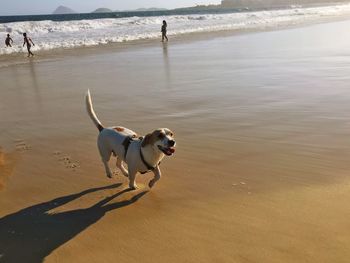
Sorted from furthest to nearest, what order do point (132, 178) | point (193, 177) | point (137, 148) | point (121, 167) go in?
point (121, 167), point (193, 177), point (132, 178), point (137, 148)

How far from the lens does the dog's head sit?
13.2ft

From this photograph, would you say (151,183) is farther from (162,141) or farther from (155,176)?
(162,141)

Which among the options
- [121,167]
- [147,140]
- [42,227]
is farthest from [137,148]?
[42,227]

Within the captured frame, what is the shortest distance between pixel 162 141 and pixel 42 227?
1.29m

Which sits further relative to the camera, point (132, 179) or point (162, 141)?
point (132, 179)

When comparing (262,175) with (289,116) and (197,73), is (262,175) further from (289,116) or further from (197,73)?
(197,73)

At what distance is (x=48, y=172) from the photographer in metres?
5.20

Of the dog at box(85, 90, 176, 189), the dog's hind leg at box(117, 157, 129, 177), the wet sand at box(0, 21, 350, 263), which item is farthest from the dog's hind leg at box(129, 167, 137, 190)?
the dog's hind leg at box(117, 157, 129, 177)

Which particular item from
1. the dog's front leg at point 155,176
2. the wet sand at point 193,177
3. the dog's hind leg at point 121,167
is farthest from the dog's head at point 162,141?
the dog's hind leg at point 121,167

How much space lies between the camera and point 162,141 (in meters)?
4.06

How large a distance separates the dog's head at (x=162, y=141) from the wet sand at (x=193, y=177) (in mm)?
536

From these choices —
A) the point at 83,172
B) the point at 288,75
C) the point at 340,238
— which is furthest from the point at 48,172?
the point at 288,75

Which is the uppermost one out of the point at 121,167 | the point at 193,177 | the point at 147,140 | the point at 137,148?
the point at 147,140

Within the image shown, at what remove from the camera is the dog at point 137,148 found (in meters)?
4.09
